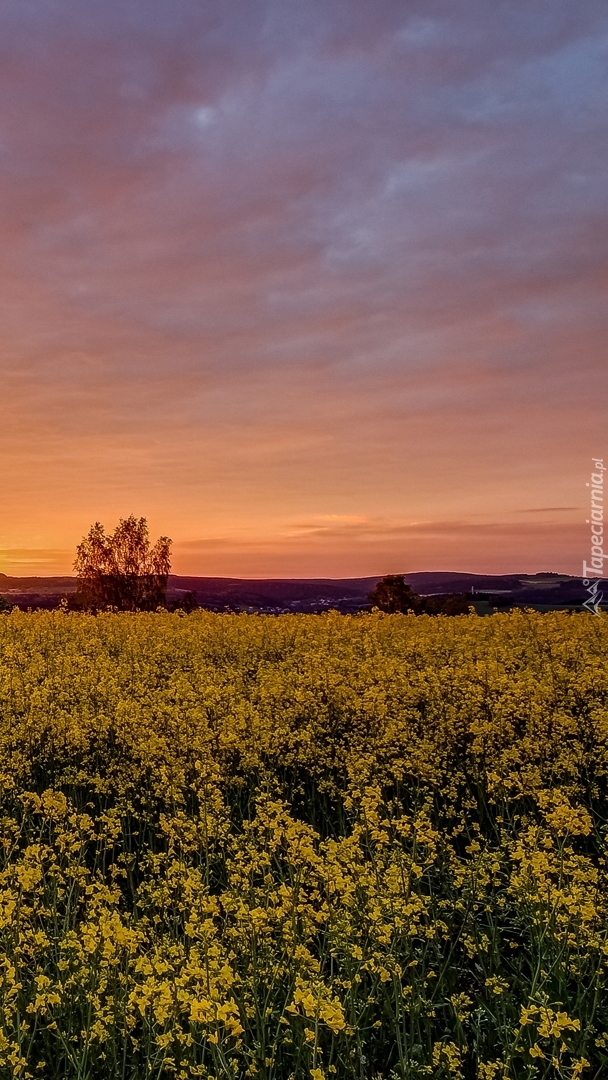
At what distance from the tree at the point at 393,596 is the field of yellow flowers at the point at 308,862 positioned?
21.2m

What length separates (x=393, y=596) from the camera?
3569cm

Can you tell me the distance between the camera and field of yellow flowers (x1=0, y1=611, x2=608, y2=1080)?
484 cm

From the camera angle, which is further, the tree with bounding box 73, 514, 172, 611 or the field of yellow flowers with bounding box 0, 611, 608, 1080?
the tree with bounding box 73, 514, 172, 611

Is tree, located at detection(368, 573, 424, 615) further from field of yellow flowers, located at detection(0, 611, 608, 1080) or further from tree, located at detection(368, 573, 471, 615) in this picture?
field of yellow flowers, located at detection(0, 611, 608, 1080)

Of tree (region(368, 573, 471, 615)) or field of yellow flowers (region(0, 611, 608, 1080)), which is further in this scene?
tree (region(368, 573, 471, 615))

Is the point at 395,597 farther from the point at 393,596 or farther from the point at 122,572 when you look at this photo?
the point at 122,572

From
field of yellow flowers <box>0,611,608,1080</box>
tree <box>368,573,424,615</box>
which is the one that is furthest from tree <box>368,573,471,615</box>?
field of yellow flowers <box>0,611,608,1080</box>

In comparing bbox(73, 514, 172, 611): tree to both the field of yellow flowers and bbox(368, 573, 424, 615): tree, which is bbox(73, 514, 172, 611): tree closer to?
bbox(368, 573, 424, 615): tree

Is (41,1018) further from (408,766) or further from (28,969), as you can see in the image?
(408,766)

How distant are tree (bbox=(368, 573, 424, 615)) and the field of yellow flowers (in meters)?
21.2

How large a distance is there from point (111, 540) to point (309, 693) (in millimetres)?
37164

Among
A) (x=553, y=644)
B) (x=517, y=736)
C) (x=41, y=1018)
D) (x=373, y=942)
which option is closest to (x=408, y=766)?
(x=517, y=736)

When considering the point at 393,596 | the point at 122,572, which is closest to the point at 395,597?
the point at 393,596

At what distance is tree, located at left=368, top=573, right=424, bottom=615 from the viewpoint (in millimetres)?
35250
